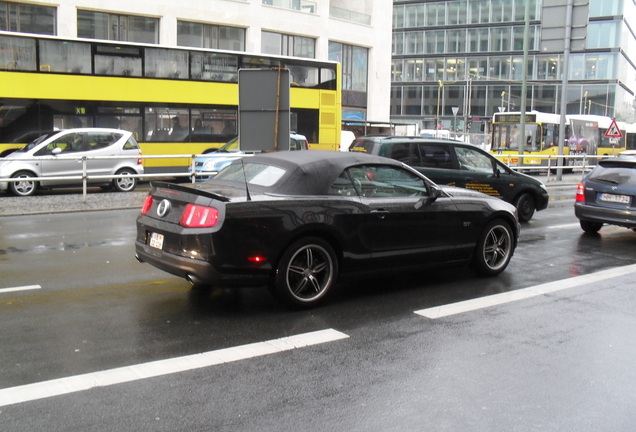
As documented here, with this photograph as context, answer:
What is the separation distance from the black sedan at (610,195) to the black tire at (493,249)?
401cm

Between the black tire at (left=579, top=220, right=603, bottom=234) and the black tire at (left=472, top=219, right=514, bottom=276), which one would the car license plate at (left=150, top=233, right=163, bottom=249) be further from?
the black tire at (left=579, top=220, right=603, bottom=234)

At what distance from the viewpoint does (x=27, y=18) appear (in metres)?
29.5

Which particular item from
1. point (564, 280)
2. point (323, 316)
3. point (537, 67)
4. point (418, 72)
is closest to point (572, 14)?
point (564, 280)

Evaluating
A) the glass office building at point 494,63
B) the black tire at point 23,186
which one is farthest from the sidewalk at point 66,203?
the glass office building at point 494,63

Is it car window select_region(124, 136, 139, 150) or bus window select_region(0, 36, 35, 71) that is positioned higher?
bus window select_region(0, 36, 35, 71)

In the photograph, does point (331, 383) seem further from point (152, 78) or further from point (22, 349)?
point (152, 78)

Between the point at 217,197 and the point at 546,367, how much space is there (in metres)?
3.13

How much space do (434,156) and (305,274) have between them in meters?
7.05

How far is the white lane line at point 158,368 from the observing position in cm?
425

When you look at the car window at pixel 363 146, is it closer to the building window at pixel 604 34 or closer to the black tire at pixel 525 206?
the black tire at pixel 525 206

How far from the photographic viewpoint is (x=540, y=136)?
3569 centimetres

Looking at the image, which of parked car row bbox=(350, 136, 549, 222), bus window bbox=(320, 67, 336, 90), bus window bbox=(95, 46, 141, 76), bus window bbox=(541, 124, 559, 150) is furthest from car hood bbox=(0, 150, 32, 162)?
bus window bbox=(541, 124, 559, 150)

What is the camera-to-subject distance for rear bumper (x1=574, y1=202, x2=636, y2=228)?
36.6 ft

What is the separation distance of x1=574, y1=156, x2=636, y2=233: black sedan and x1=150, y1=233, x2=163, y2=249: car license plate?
8249 millimetres
